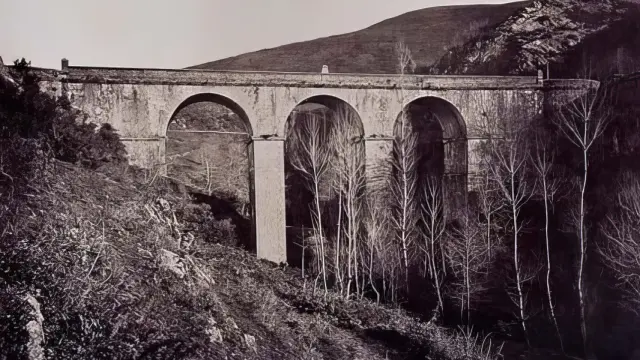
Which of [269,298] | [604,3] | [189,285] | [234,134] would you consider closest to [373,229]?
[269,298]

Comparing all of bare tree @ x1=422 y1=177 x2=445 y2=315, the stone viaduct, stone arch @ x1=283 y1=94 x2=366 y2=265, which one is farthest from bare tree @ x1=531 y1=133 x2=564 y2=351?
stone arch @ x1=283 y1=94 x2=366 y2=265

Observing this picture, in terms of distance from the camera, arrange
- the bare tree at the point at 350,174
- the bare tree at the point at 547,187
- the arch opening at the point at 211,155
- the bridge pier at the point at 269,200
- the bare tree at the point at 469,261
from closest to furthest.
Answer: the bare tree at the point at 547,187, the bare tree at the point at 469,261, the bare tree at the point at 350,174, the bridge pier at the point at 269,200, the arch opening at the point at 211,155

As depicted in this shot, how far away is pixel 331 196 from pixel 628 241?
530 inches

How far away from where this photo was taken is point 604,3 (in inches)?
1294

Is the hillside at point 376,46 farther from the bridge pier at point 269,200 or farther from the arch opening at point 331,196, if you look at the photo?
the bridge pier at point 269,200

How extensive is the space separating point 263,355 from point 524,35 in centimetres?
3085

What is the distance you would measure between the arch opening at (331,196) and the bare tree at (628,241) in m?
7.62

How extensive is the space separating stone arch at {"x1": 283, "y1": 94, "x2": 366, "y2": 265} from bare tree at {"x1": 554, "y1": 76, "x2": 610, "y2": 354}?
276 inches

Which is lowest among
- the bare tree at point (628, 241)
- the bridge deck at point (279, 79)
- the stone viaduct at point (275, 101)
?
the bare tree at point (628, 241)

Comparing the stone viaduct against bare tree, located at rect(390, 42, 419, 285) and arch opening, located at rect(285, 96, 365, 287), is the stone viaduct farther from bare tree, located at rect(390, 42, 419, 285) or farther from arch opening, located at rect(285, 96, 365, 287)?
bare tree, located at rect(390, 42, 419, 285)

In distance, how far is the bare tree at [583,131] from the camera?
15.4 m

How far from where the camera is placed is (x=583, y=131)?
2000 centimetres

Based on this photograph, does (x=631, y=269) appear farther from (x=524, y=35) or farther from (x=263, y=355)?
(x=524, y=35)

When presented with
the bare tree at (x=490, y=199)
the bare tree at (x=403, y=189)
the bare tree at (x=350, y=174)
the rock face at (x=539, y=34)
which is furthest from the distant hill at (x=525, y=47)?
the bare tree at (x=350, y=174)
